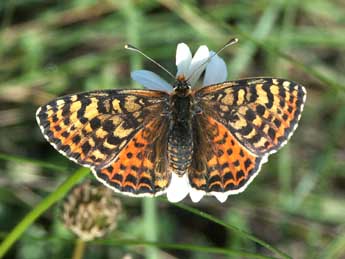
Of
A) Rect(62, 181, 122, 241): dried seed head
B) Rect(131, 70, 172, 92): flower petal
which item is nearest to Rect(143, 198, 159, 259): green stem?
Rect(62, 181, 122, 241): dried seed head

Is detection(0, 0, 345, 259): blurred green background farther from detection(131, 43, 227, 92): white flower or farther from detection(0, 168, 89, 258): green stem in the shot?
detection(0, 168, 89, 258): green stem

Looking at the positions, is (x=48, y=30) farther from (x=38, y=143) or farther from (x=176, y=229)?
(x=176, y=229)

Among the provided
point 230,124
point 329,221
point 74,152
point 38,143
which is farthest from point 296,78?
point 74,152

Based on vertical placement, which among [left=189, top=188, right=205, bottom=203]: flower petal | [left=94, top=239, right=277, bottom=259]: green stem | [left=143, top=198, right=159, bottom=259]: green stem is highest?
[left=189, top=188, right=205, bottom=203]: flower petal

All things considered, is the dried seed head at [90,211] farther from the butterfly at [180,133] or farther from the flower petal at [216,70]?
the flower petal at [216,70]

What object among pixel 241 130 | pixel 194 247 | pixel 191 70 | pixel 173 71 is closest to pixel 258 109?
pixel 241 130
